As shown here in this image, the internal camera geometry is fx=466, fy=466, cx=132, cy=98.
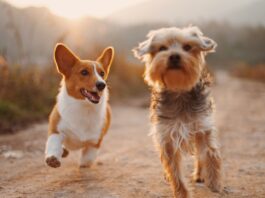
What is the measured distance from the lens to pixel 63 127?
6336 mm

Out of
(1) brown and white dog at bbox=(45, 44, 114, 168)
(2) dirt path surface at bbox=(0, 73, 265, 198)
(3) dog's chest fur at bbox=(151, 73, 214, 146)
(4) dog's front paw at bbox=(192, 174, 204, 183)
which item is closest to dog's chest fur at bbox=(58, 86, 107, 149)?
(1) brown and white dog at bbox=(45, 44, 114, 168)

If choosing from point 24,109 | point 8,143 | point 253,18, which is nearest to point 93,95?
point 8,143

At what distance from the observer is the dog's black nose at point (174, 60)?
5.29 metres

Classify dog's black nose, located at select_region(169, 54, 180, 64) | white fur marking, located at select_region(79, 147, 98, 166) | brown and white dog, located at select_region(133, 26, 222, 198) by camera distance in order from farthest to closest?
white fur marking, located at select_region(79, 147, 98, 166)
brown and white dog, located at select_region(133, 26, 222, 198)
dog's black nose, located at select_region(169, 54, 180, 64)

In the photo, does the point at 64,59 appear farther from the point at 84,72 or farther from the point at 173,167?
the point at 173,167

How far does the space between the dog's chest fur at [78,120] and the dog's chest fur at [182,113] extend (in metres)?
1.07

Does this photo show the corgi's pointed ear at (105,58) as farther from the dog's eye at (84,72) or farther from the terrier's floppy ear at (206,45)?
the terrier's floppy ear at (206,45)

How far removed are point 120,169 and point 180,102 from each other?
1.85m

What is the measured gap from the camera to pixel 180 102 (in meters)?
5.54

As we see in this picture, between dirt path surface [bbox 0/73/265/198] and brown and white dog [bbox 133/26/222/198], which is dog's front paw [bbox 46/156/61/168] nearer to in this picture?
dirt path surface [bbox 0/73/265/198]

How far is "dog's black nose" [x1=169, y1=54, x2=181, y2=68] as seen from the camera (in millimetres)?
5293

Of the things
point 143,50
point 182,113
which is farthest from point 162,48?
point 182,113

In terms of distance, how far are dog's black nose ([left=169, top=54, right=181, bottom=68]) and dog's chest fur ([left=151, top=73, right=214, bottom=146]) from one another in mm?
431

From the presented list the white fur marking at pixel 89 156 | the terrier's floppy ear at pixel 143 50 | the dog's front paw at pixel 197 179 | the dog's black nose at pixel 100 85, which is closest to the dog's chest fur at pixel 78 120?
the white fur marking at pixel 89 156
